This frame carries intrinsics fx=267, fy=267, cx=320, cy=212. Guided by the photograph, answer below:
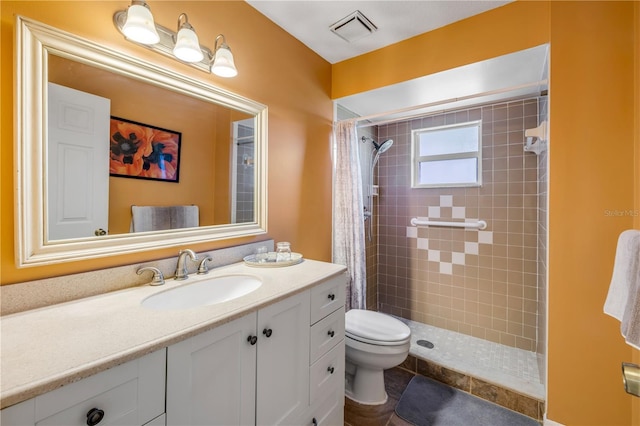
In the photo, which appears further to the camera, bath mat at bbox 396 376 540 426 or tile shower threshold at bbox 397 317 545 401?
tile shower threshold at bbox 397 317 545 401

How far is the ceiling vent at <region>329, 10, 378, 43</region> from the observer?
1.73 m

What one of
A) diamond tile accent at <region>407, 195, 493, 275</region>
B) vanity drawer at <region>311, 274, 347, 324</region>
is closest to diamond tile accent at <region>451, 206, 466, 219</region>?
diamond tile accent at <region>407, 195, 493, 275</region>

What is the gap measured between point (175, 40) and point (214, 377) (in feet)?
4.79

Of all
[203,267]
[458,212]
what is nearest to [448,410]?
[458,212]

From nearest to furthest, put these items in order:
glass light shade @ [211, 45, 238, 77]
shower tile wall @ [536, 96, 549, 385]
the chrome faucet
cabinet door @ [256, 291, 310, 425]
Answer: cabinet door @ [256, 291, 310, 425] < the chrome faucet < glass light shade @ [211, 45, 238, 77] < shower tile wall @ [536, 96, 549, 385]

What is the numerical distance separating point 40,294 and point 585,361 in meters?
2.41

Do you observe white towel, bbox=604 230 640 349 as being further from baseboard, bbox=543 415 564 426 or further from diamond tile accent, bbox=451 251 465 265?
diamond tile accent, bbox=451 251 465 265

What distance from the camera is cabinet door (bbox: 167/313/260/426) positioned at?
0.76 metres

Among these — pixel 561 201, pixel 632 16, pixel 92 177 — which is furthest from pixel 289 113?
pixel 632 16

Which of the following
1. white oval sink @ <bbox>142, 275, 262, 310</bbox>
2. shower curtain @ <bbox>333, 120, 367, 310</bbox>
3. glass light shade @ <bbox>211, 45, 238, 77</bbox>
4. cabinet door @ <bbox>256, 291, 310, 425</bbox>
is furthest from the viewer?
→ shower curtain @ <bbox>333, 120, 367, 310</bbox>

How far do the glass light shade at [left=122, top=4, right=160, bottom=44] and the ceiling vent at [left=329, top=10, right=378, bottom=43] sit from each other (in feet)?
3.92

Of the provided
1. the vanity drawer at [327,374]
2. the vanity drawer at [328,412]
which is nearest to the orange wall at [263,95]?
the vanity drawer at [327,374]

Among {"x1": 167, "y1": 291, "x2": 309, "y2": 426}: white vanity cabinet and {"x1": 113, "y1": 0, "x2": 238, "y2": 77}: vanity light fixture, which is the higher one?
{"x1": 113, "y1": 0, "x2": 238, "y2": 77}: vanity light fixture

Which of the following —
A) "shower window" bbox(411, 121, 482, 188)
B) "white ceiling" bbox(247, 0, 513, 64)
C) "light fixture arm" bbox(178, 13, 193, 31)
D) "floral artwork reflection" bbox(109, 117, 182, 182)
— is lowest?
"floral artwork reflection" bbox(109, 117, 182, 182)
